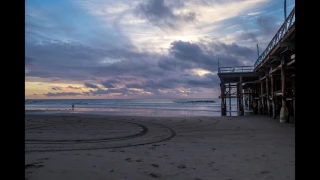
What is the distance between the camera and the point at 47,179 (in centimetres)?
577

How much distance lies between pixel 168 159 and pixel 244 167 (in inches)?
82.7

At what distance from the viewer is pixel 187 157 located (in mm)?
8141

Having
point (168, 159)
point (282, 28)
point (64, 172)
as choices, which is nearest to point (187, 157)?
point (168, 159)

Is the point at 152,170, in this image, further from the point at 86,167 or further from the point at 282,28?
the point at 282,28

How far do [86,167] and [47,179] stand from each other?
3.82 feet
